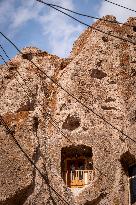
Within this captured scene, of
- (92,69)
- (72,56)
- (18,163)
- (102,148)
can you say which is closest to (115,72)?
(92,69)

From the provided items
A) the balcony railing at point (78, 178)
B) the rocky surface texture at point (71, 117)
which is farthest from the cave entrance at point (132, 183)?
the balcony railing at point (78, 178)

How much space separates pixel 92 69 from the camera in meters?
25.7

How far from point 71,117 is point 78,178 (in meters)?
3.56

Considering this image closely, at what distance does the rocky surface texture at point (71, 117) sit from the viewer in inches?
778

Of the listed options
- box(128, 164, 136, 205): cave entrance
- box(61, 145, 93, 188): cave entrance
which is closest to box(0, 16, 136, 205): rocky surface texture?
box(128, 164, 136, 205): cave entrance

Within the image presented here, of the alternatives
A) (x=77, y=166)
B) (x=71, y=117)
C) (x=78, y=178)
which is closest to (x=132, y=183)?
(x=78, y=178)

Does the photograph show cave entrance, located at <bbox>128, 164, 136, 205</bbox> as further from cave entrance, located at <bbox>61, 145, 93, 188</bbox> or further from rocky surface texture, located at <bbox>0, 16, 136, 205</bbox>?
cave entrance, located at <bbox>61, 145, 93, 188</bbox>

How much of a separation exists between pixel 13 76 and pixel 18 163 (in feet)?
26.3

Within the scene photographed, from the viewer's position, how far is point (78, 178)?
885 inches

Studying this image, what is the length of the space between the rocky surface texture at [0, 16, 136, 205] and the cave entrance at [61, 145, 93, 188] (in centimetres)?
76

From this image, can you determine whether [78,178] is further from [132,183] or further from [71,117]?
[71,117]

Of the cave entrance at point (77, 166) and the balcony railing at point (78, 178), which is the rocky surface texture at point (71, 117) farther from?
the balcony railing at point (78, 178)

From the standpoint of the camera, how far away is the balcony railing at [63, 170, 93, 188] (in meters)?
22.0

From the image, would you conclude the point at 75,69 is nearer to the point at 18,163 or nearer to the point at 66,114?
the point at 66,114
